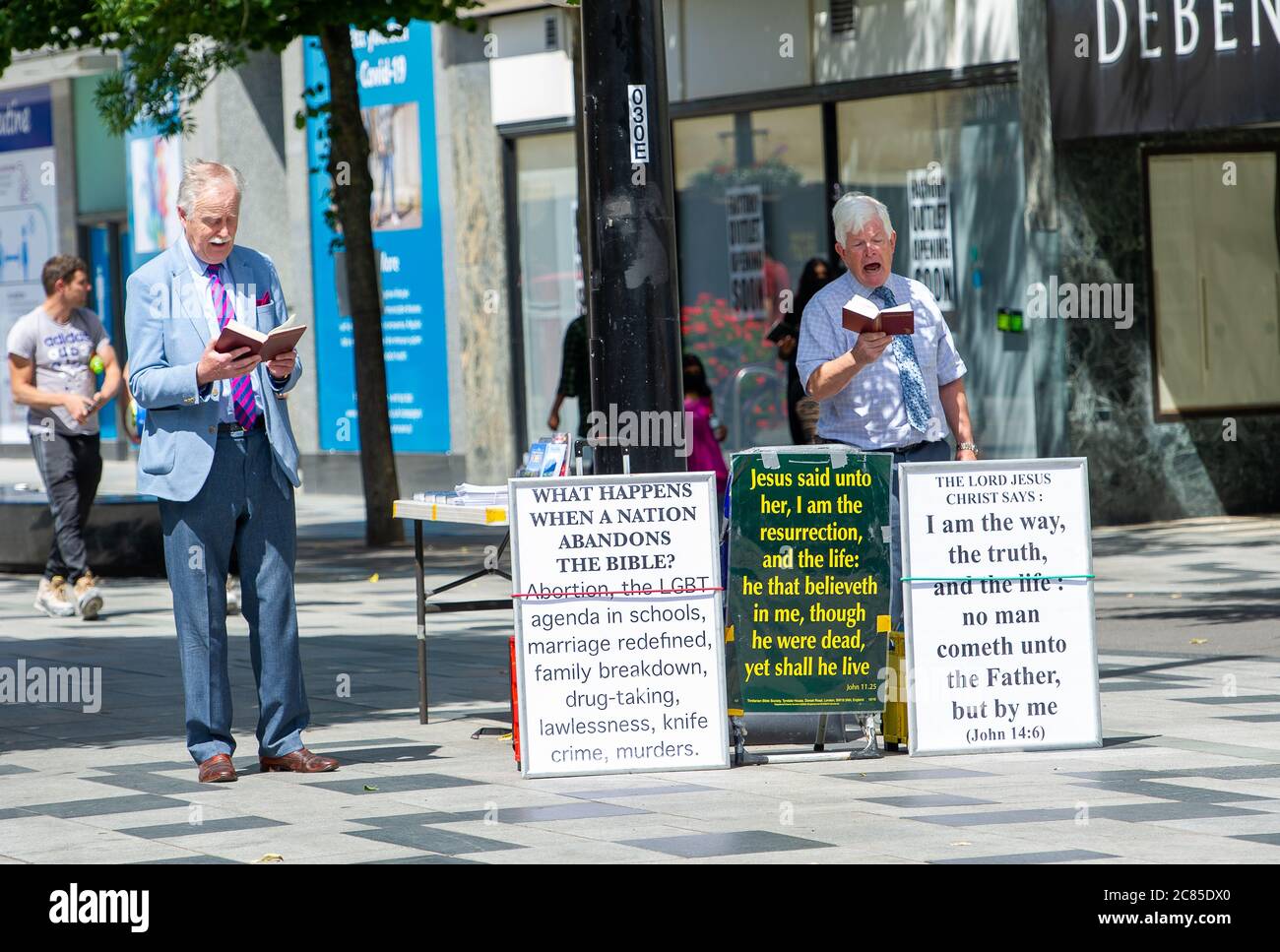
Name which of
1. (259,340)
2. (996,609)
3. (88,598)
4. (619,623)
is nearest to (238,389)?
(259,340)

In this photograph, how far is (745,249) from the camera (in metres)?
18.9

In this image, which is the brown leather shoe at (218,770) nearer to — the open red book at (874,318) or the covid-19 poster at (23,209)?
the open red book at (874,318)

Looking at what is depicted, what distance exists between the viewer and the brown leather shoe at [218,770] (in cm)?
727

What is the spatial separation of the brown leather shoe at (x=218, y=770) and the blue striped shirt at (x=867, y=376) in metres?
2.29

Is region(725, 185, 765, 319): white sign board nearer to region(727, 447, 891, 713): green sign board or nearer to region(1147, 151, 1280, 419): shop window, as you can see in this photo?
region(1147, 151, 1280, 419): shop window

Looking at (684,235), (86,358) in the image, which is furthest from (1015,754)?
(684,235)

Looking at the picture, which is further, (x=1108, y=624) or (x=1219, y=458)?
(x=1219, y=458)

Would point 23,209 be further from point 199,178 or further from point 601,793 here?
point 601,793

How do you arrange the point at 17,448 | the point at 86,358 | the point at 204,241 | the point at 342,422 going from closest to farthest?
the point at 204,241
the point at 86,358
the point at 342,422
the point at 17,448

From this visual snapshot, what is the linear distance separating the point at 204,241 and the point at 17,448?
2300 centimetres

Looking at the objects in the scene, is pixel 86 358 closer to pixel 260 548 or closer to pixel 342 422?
pixel 260 548

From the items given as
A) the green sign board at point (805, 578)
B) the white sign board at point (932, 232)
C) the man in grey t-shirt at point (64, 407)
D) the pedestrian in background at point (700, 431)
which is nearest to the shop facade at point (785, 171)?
the white sign board at point (932, 232)

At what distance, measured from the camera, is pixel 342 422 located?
22688 mm
